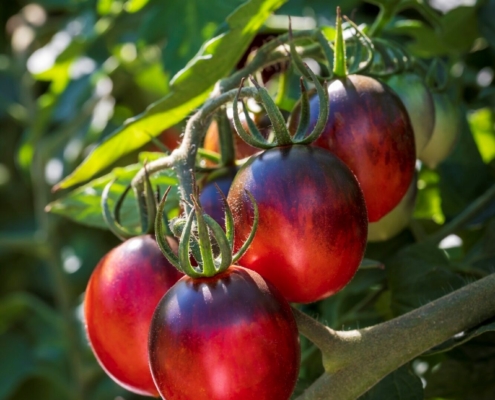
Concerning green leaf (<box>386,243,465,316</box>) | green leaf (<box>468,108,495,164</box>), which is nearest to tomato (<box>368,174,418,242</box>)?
green leaf (<box>386,243,465,316</box>)

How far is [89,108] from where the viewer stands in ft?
5.00

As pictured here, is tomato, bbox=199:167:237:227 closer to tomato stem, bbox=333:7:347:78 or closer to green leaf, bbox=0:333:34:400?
tomato stem, bbox=333:7:347:78

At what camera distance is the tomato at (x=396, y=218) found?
28.5 inches

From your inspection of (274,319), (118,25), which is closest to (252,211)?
(274,319)

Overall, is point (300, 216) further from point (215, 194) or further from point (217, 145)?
point (217, 145)

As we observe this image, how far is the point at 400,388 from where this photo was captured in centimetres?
65

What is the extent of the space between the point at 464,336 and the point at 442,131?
10.2 inches

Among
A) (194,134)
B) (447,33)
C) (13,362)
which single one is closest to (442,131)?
(447,33)

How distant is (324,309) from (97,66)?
806 mm

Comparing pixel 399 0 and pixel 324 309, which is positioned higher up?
pixel 399 0

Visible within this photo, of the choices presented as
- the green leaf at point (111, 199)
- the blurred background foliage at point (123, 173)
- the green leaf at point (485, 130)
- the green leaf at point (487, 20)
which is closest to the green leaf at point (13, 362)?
the blurred background foliage at point (123, 173)

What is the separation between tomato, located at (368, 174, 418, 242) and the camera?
28.5 inches

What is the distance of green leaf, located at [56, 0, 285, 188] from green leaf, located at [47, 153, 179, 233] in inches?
0.8

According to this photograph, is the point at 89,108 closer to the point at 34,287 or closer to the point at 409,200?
the point at 34,287
